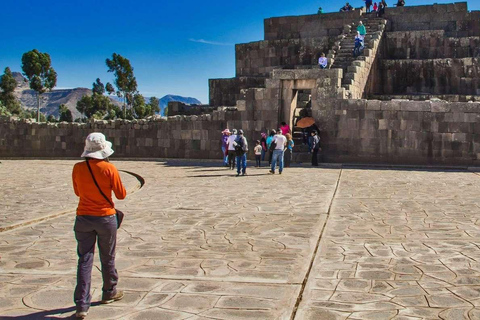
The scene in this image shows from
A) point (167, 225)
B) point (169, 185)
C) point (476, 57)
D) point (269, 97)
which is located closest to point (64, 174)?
point (169, 185)

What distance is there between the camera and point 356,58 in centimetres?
2461

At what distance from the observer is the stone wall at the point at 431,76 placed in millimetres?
25422

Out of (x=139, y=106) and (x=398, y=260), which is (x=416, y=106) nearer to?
(x=398, y=260)

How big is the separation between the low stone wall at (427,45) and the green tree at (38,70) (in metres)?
43.9

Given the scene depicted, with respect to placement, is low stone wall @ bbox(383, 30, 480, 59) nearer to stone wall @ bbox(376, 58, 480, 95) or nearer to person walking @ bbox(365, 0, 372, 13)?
stone wall @ bbox(376, 58, 480, 95)

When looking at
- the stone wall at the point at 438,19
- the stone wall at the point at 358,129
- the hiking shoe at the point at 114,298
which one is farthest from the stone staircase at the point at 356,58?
the hiking shoe at the point at 114,298

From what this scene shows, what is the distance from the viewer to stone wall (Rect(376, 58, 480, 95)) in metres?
25.4

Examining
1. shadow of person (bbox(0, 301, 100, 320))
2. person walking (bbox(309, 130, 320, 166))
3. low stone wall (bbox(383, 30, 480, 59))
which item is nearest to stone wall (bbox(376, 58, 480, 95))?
low stone wall (bbox(383, 30, 480, 59))

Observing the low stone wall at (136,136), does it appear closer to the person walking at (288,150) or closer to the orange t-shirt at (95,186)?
the person walking at (288,150)

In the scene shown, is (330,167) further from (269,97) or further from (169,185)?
(169,185)

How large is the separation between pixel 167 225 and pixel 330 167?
11940 millimetres

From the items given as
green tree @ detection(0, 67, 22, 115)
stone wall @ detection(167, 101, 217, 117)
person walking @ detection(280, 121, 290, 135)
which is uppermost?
green tree @ detection(0, 67, 22, 115)

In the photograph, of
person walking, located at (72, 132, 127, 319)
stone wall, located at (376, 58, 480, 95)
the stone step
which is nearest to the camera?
person walking, located at (72, 132, 127, 319)

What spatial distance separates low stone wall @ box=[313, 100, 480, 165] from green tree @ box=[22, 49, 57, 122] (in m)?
47.7
